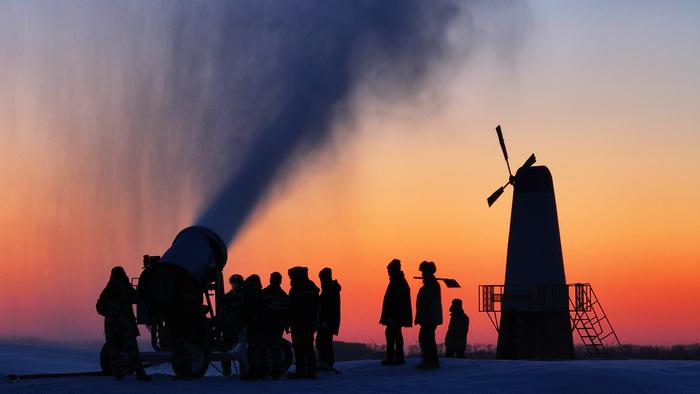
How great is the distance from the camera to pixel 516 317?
42469 millimetres

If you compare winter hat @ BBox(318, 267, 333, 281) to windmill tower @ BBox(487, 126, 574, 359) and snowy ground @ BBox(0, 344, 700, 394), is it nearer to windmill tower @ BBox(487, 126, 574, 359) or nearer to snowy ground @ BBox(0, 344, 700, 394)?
snowy ground @ BBox(0, 344, 700, 394)

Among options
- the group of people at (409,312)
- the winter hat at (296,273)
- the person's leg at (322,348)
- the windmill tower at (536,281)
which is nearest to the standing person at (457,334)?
the group of people at (409,312)

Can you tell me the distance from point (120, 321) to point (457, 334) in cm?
1204

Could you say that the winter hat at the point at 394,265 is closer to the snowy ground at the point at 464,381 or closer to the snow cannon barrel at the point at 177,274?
the snowy ground at the point at 464,381

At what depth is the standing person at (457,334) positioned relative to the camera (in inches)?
1212

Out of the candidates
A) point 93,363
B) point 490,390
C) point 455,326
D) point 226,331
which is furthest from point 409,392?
point 93,363

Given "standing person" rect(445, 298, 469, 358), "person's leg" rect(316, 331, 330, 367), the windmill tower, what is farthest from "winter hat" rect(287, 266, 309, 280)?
the windmill tower

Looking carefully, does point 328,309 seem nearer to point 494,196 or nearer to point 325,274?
point 325,274

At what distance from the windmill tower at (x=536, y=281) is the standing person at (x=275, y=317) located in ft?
68.4

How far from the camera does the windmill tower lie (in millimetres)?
41875

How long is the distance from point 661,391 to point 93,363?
20098mm

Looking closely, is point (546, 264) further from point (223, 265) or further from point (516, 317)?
point (223, 265)

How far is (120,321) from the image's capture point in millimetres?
21859

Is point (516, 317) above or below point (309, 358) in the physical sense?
above
